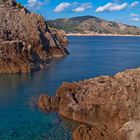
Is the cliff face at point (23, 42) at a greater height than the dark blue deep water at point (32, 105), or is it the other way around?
the cliff face at point (23, 42)

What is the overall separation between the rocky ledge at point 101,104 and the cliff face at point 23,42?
35417 mm

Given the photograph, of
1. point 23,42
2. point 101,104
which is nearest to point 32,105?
point 101,104

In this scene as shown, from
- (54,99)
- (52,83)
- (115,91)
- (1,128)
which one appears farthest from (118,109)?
(52,83)

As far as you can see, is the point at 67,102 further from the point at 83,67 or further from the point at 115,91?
the point at 83,67

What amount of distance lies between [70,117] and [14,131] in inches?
375

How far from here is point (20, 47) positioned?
102875 mm

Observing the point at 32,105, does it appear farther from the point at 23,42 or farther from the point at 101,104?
the point at 23,42

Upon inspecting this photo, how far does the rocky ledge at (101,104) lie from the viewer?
4972 cm

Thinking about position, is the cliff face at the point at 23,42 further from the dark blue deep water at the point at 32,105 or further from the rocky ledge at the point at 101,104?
the rocky ledge at the point at 101,104

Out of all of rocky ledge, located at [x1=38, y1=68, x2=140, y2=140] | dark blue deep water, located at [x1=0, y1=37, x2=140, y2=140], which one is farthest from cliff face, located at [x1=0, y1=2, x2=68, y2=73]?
rocky ledge, located at [x1=38, y1=68, x2=140, y2=140]

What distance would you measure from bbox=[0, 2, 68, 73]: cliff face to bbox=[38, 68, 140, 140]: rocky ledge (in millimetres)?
35417

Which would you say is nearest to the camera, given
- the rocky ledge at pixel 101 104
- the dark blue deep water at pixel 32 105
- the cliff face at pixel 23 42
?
the dark blue deep water at pixel 32 105

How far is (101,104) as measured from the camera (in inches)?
2119

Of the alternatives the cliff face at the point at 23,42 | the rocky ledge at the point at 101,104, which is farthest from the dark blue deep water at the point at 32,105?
the cliff face at the point at 23,42
